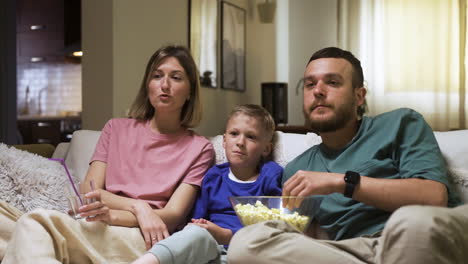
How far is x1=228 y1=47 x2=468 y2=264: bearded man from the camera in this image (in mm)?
973

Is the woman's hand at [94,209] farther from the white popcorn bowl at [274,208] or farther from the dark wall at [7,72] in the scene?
the dark wall at [7,72]

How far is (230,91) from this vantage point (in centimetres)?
505

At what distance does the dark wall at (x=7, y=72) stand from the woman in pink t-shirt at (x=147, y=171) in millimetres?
3054

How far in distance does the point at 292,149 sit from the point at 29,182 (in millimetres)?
960

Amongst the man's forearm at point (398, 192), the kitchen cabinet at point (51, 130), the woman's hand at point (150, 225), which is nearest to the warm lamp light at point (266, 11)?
the kitchen cabinet at point (51, 130)

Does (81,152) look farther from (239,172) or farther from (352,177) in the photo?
(352,177)

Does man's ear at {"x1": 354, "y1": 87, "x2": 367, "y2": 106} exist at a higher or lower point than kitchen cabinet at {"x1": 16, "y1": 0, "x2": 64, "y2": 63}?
lower

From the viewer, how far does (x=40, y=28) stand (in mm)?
6188

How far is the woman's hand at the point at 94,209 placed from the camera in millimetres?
1463

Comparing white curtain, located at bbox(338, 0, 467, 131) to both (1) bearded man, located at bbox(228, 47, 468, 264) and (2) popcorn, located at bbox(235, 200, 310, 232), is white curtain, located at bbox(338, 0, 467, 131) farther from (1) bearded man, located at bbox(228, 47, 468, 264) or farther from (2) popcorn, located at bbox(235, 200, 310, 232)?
(2) popcorn, located at bbox(235, 200, 310, 232)

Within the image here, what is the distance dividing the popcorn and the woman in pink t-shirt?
1.23ft

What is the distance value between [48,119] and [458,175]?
17.7 feet

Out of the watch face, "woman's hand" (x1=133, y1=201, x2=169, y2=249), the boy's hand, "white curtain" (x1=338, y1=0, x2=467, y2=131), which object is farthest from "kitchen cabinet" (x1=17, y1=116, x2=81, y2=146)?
the watch face

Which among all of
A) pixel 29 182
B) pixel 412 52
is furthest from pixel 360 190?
pixel 412 52
